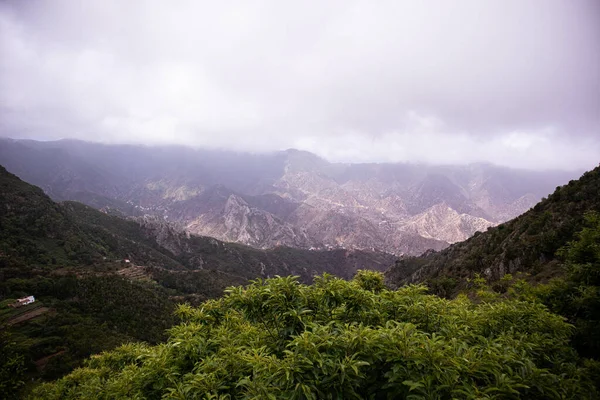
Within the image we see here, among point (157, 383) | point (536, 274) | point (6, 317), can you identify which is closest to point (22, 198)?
point (6, 317)

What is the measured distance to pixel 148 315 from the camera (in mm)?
84250

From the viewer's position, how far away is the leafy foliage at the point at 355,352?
537cm

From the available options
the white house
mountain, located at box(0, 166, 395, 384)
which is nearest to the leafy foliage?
mountain, located at box(0, 166, 395, 384)

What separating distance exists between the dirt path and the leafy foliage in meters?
92.0

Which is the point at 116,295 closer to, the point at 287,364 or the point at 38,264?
the point at 38,264

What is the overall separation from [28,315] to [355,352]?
10521 cm

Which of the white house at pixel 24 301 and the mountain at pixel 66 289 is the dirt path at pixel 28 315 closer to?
the mountain at pixel 66 289

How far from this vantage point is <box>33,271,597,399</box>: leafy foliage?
17.6 ft

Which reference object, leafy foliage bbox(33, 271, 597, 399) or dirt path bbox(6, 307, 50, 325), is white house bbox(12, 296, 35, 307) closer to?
dirt path bbox(6, 307, 50, 325)

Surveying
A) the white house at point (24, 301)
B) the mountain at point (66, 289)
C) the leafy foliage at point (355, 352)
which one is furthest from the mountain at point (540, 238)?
the white house at point (24, 301)

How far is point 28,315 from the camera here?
73.8 m

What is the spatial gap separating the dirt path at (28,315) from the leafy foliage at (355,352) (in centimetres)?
9204

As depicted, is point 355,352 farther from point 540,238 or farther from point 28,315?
point 28,315

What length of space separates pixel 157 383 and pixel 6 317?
330 ft
